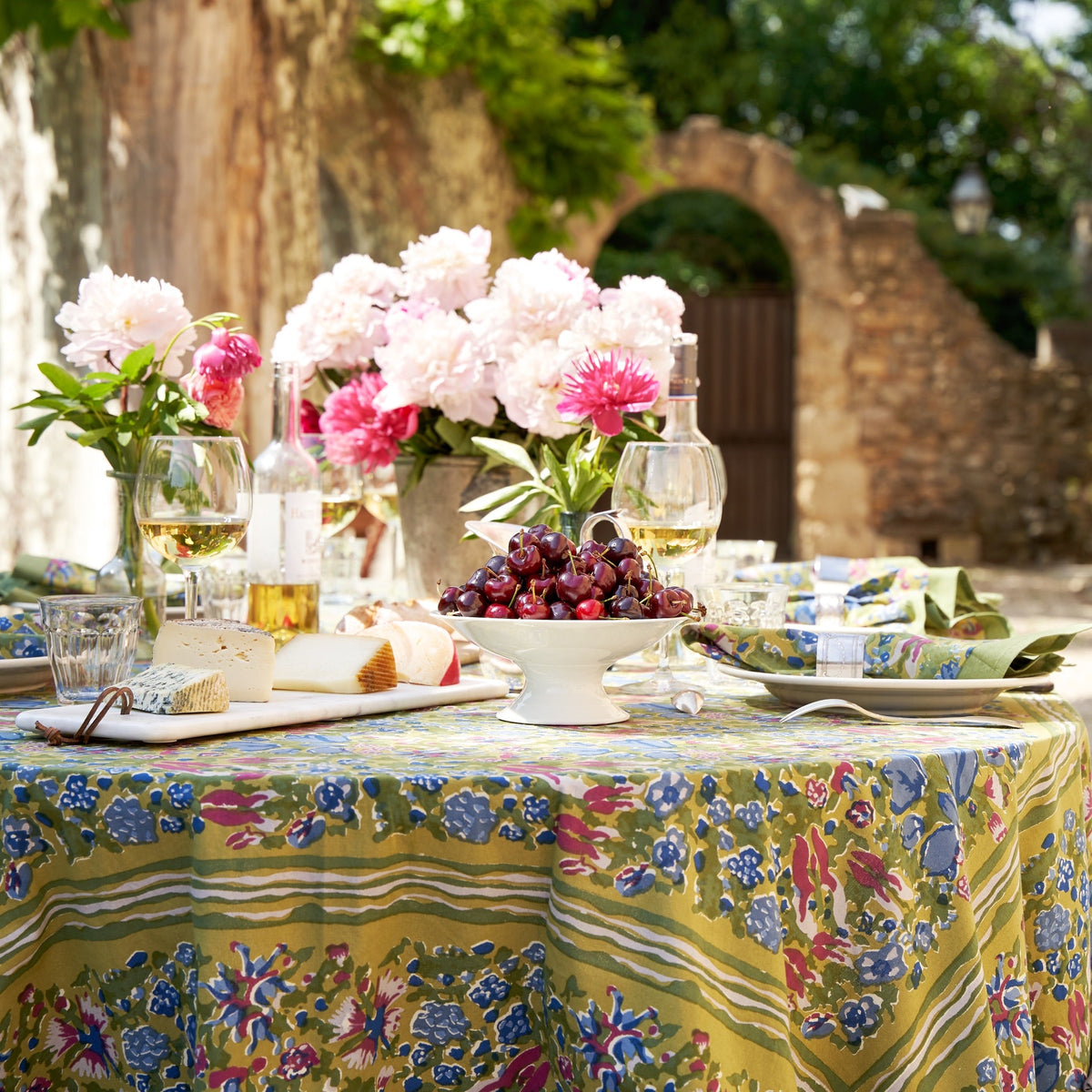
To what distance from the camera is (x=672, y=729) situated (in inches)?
49.9

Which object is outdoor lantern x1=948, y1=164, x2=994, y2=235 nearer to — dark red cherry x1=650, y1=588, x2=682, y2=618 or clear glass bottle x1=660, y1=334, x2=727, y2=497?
clear glass bottle x1=660, y1=334, x2=727, y2=497

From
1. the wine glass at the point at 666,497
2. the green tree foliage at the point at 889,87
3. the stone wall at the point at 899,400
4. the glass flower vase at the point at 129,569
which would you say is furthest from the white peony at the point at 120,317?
the green tree foliage at the point at 889,87

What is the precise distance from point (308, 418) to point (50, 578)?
426 millimetres

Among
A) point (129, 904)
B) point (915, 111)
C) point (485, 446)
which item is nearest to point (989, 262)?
point (915, 111)

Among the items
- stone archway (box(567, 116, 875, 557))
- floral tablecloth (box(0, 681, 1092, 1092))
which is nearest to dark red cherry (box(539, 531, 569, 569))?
floral tablecloth (box(0, 681, 1092, 1092))

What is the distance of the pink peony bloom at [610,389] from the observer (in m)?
1.61

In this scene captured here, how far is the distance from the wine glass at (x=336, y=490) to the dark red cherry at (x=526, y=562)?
73 centimetres

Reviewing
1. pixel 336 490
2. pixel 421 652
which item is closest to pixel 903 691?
pixel 421 652

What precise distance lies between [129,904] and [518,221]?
6.62 m

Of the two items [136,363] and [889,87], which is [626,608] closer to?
[136,363]

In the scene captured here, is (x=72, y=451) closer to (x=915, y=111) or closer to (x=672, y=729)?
(x=672, y=729)

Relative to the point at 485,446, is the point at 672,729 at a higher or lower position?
lower

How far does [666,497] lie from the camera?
4.74ft

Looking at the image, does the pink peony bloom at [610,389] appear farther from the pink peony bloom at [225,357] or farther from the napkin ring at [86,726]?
the napkin ring at [86,726]
